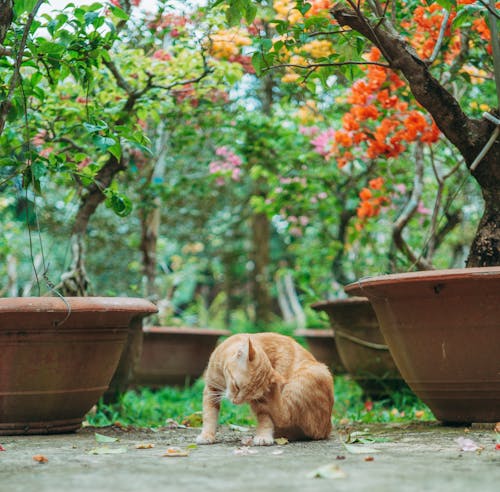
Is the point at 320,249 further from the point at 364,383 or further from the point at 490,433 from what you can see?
the point at 490,433

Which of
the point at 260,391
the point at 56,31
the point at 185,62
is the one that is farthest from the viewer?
the point at 185,62

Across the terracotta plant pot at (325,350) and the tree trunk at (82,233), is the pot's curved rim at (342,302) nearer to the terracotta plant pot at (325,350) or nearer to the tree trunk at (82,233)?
the terracotta plant pot at (325,350)

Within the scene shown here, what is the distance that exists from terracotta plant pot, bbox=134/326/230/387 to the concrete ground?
2647 mm

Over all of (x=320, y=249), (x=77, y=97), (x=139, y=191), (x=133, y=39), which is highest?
(x=133, y=39)

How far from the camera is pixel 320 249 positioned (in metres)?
7.62

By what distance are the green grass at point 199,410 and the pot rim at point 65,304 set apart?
900 millimetres

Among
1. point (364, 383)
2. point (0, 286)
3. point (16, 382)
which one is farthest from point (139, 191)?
point (0, 286)

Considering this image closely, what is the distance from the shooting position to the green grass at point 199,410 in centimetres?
406

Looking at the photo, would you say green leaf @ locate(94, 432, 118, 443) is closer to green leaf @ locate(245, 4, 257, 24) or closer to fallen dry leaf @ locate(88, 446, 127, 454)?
fallen dry leaf @ locate(88, 446, 127, 454)

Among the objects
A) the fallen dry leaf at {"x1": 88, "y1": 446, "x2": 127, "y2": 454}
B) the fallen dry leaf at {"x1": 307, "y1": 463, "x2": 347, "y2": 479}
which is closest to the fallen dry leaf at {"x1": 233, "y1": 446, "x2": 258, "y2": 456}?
the fallen dry leaf at {"x1": 88, "y1": 446, "x2": 127, "y2": 454}

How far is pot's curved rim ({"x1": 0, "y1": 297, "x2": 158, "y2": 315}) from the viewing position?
297 centimetres

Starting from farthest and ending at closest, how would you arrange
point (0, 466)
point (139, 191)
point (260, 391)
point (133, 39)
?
point (139, 191) → point (133, 39) → point (260, 391) → point (0, 466)

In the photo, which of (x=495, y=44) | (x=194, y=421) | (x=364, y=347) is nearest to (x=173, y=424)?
(x=194, y=421)

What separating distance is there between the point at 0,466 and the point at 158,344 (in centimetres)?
364
